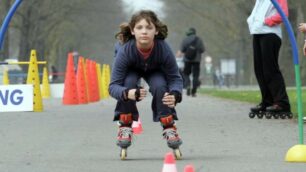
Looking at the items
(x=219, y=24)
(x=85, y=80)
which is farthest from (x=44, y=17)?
(x=85, y=80)

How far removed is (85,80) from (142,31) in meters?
15.9

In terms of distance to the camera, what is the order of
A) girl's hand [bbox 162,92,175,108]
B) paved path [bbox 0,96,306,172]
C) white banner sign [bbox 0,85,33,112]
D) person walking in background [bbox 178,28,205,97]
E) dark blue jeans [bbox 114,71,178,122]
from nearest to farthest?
paved path [bbox 0,96,306,172] < girl's hand [bbox 162,92,175,108] < dark blue jeans [bbox 114,71,178,122] < white banner sign [bbox 0,85,33,112] < person walking in background [bbox 178,28,205,97]

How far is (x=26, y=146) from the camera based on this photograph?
33.2 ft

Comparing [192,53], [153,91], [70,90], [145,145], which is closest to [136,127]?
[145,145]

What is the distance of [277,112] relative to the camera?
13.6 meters

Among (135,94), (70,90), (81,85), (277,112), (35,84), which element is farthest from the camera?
(81,85)

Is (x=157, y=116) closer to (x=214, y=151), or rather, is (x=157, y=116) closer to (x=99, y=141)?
(x=214, y=151)

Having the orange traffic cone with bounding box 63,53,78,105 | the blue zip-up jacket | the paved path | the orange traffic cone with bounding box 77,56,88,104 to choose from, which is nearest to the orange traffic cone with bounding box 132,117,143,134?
the paved path

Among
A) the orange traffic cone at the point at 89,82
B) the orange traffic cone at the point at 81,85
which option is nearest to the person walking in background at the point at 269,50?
the orange traffic cone at the point at 81,85

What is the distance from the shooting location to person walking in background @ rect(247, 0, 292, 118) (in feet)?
43.5

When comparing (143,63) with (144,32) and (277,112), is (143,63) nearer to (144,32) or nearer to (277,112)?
(144,32)

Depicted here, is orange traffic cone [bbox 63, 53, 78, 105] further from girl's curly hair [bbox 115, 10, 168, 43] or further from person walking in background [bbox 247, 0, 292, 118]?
girl's curly hair [bbox 115, 10, 168, 43]

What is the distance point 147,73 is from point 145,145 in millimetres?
1434

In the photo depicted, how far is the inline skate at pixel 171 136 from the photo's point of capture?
27.7 feet
